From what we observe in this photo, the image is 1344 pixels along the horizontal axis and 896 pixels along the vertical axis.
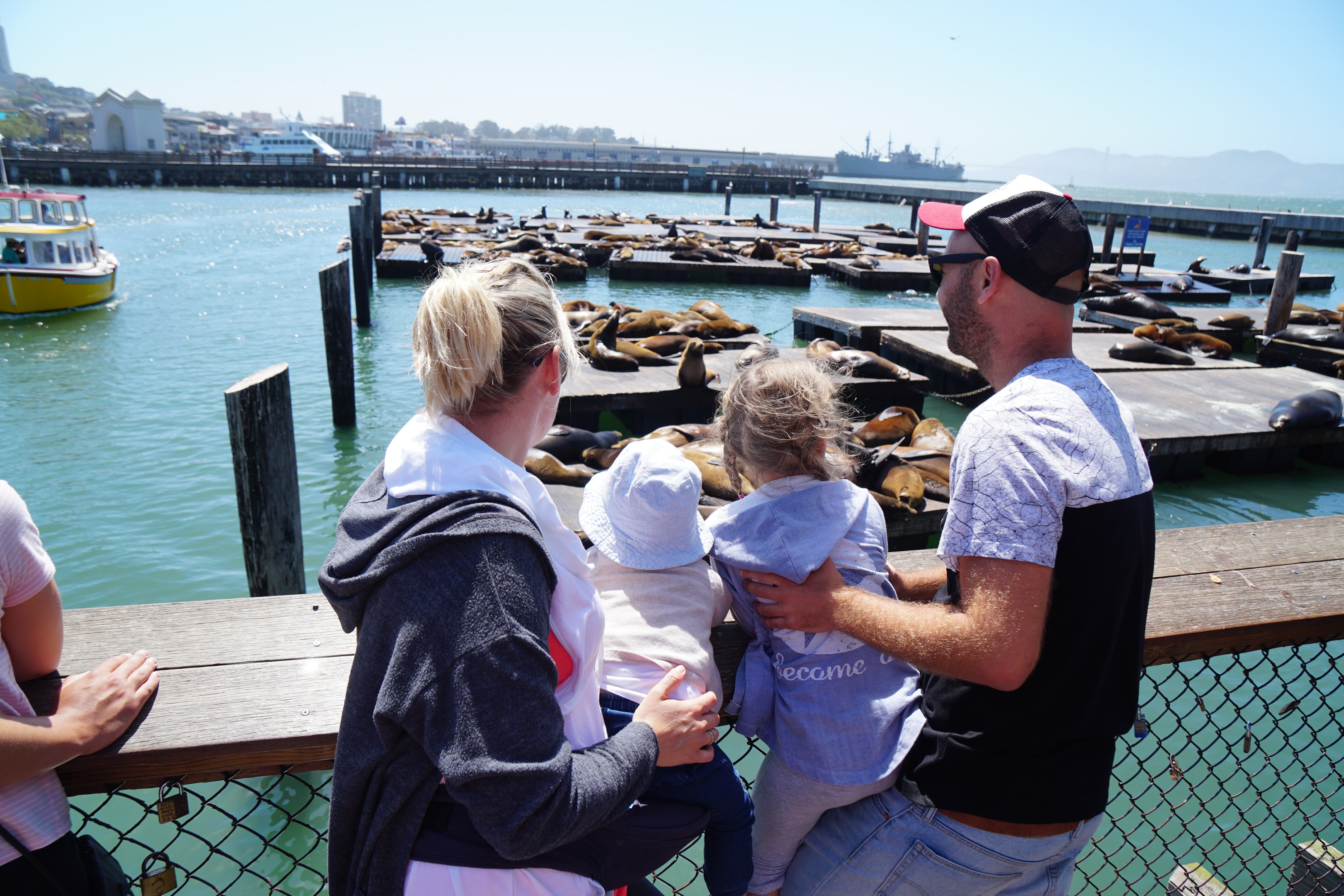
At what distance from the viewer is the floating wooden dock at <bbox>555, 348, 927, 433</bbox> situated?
28.6 feet

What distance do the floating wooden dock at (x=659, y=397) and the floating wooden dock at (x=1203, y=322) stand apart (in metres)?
5.81

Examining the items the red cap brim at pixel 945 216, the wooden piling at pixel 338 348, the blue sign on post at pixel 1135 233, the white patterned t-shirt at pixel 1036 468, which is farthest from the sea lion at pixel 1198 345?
the white patterned t-shirt at pixel 1036 468

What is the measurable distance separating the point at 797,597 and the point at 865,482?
4.91 metres

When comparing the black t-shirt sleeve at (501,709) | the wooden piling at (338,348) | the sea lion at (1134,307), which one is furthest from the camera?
the sea lion at (1134,307)

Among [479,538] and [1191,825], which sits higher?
[479,538]

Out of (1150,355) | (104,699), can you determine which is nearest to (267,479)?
(104,699)

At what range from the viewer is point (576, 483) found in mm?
6461

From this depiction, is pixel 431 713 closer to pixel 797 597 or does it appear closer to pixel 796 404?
pixel 797 597

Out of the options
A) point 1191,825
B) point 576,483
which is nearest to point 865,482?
point 576,483

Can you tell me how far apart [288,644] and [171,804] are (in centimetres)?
28

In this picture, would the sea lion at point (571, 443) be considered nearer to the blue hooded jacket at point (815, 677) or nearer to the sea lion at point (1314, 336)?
the blue hooded jacket at point (815, 677)

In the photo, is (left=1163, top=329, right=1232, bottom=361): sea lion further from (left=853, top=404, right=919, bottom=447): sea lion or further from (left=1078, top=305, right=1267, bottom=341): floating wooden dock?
(left=853, top=404, right=919, bottom=447): sea lion

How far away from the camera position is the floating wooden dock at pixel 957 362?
10.4 m

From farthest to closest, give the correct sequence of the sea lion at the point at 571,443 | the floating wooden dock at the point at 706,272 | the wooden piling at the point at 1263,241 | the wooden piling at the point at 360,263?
the wooden piling at the point at 1263,241 < the floating wooden dock at the point at 706,272 < the wooden piling at the point at 360,263 < the sea lion at the point at 571,443
